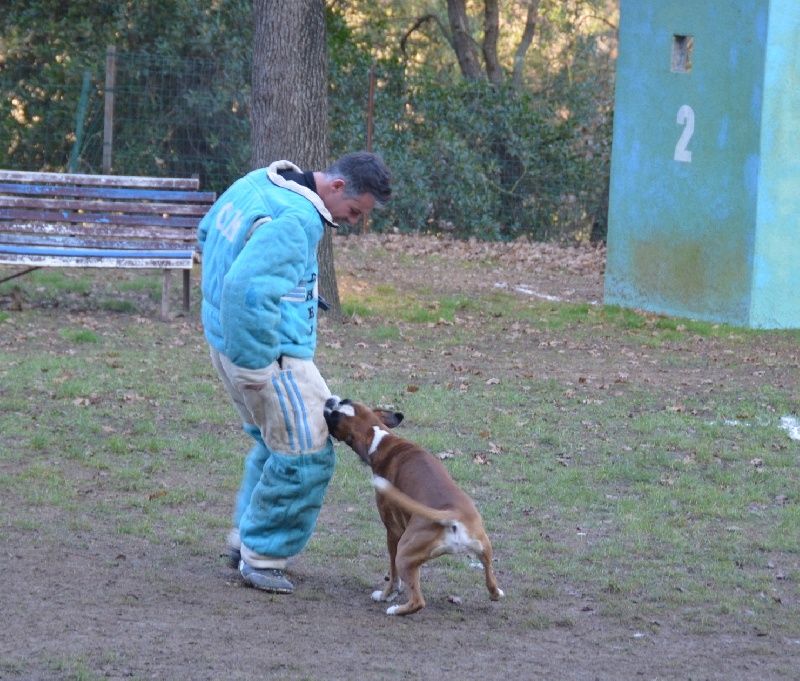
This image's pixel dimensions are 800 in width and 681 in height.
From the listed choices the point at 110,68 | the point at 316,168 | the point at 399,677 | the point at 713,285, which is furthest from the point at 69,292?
the point at 399,677

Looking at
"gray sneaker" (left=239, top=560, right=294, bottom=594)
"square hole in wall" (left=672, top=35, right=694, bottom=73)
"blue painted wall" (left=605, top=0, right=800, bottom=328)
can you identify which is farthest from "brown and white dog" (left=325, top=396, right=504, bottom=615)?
"square hole in wall" (left=672, top=35, right=694, bottom=73)

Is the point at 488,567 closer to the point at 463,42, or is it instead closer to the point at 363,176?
the point at 363,176

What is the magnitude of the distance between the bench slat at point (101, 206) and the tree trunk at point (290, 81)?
1513mm

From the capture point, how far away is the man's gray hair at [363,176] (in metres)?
4.80

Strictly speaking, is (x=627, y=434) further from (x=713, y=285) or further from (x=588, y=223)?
(x=588, y=223)

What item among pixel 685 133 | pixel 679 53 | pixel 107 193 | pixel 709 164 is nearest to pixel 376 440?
pixel 107 193

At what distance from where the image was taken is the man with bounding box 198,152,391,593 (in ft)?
14.8

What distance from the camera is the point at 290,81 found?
1095cm

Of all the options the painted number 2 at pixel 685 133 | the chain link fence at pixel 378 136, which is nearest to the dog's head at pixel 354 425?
the painted number 2 at pixel 685 133

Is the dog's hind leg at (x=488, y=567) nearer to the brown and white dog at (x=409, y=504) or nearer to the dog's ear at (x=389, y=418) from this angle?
the brown and white dog at (x=409, y=504)

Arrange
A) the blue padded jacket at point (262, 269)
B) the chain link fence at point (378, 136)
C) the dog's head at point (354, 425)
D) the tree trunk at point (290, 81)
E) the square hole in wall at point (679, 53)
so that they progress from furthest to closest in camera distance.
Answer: the chain link fence at point (378, 136), the square hole in wall at point (679, 53), the tree trunk at point (290, 81), the dog's head at point (354, 425), the blue padded jacket at point (262, 269)

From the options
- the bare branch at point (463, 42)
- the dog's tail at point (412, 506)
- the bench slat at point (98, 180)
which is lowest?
the dog's tail at point (412, 506)

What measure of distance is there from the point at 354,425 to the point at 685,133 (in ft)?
29.6

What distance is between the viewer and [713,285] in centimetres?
1262
